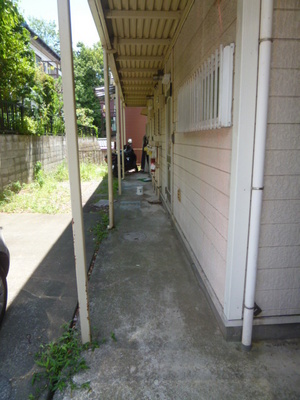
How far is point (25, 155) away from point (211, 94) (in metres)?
6.06

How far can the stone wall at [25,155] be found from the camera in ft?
19.9

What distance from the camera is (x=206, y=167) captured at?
2586 mm

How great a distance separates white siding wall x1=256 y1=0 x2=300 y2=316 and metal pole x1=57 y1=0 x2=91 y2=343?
118 centimetres

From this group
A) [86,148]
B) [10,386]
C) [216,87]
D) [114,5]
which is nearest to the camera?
[10,386]

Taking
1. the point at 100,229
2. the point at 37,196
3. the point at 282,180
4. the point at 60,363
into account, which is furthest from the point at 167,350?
the point at 37,196

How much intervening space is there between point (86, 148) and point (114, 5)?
9.12 m

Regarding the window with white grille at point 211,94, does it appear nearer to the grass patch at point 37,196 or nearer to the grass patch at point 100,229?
the grass patch at point 100,229

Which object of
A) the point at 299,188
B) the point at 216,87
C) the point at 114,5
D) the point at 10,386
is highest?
the point at 114,5

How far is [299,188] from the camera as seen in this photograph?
185 centimetres

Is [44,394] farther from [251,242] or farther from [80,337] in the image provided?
[251,242]

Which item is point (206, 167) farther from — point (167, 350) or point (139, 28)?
point (139, 28)

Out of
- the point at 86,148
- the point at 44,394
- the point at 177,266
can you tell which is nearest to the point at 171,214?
the point at 177,266

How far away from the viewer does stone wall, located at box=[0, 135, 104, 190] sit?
19.9 feet

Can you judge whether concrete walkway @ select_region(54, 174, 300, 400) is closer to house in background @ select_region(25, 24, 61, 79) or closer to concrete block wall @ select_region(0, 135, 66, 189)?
concrete block wall @ select_region(0, 135, 66, 189)
